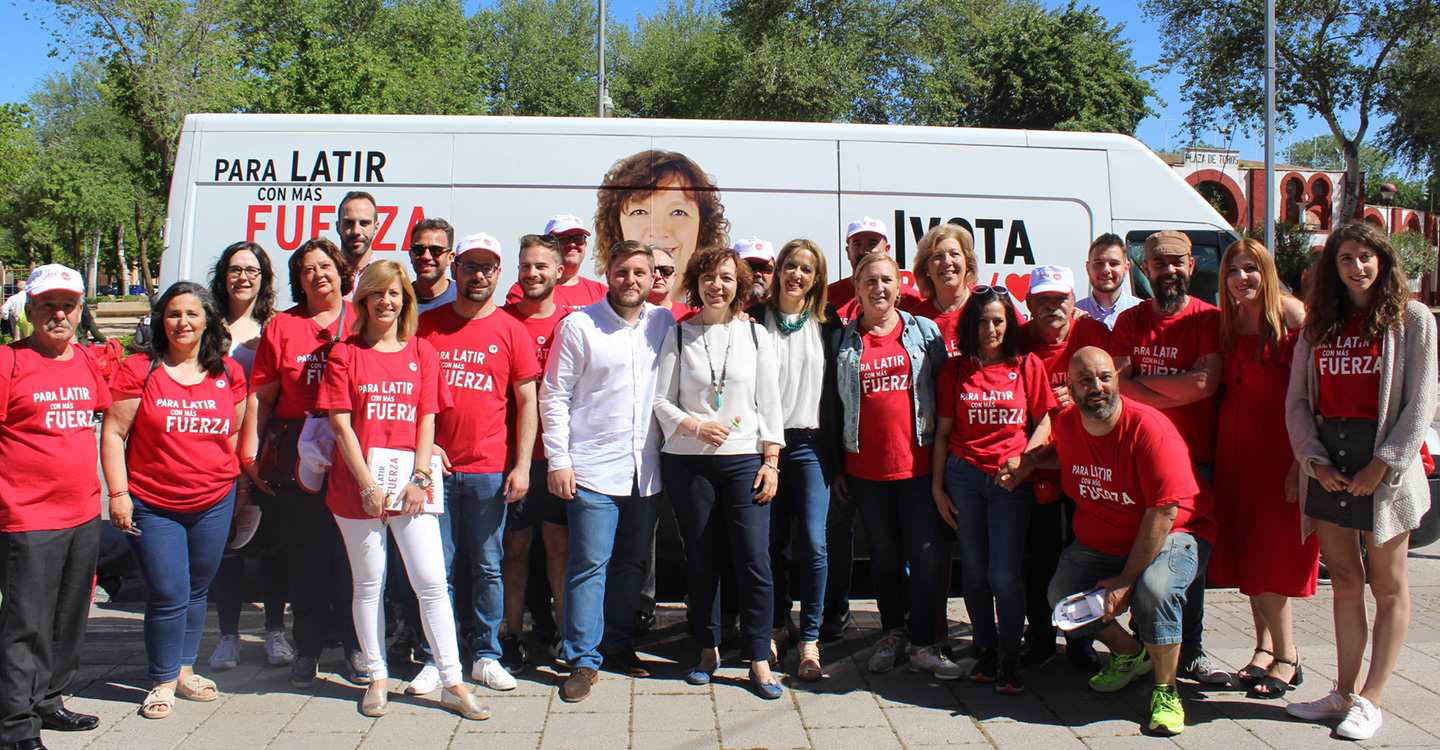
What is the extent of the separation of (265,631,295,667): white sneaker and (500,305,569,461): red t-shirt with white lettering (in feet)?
4.75

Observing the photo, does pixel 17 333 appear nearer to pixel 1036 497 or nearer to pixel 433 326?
pixel 433 326

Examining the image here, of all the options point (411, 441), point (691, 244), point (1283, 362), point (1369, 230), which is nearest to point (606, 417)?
point (411, 441)

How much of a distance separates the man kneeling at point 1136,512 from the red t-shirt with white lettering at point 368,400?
8.55 feet

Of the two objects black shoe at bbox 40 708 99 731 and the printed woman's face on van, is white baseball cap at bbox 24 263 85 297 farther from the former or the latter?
the printed woman's face on van

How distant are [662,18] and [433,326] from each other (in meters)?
40.8

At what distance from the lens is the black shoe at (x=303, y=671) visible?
180 inches

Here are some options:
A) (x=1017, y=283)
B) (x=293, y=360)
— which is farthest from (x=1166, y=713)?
(x=293, y=360)

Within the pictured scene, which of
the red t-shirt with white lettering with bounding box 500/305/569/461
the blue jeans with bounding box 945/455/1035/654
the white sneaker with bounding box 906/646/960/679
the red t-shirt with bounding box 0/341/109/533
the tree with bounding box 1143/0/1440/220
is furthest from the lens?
the tree with bounding box 1143/0/1440/220

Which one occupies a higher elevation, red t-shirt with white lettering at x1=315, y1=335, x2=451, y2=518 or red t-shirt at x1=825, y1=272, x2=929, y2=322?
red t-shirt at x1=825, y1=272, x2=929, y2=322

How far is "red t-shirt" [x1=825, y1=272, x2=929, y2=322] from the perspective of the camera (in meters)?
4.96

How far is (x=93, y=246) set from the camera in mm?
55594

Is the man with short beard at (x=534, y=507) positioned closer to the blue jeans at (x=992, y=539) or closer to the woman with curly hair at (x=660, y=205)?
the woman with curly hair at (x=660, y=205)

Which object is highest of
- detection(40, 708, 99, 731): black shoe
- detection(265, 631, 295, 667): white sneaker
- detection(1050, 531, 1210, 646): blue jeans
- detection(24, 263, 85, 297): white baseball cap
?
detection(24, 263, 85, 297): white baseball cap

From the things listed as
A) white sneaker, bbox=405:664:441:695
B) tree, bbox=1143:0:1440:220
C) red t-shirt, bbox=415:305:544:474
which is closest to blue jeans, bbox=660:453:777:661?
red t-shirt, bbox=415:305:544:474
